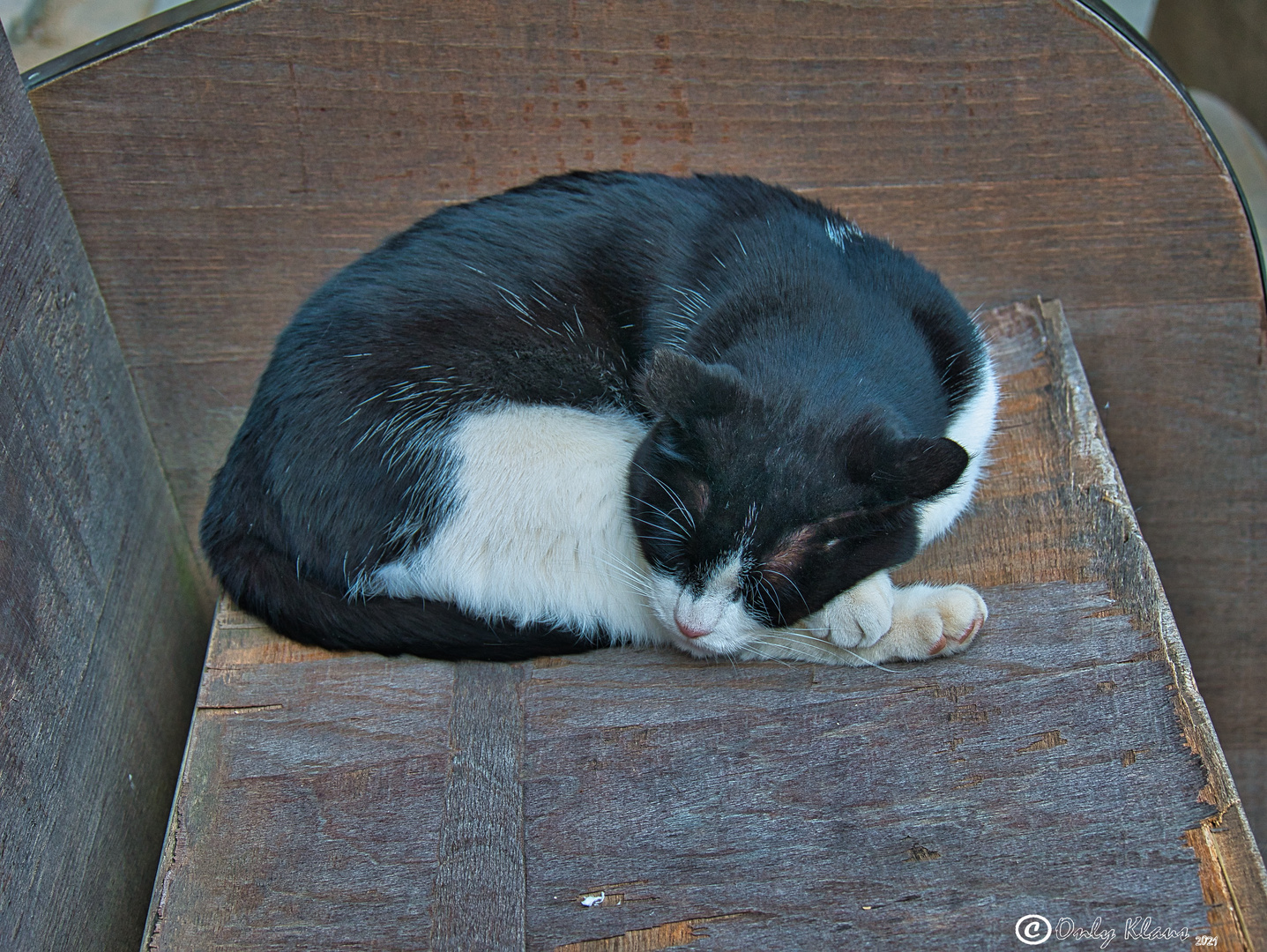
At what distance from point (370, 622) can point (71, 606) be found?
0.53 metres

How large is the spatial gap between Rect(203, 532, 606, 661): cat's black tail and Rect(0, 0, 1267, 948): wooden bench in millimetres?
71

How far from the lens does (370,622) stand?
170 cm

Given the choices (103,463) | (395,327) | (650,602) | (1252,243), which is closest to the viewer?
(650,602)

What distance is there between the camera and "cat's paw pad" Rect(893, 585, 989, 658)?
159 cm

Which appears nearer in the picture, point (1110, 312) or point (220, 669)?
point (220, 669)

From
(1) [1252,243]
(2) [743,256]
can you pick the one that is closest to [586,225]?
(2) [743,256]

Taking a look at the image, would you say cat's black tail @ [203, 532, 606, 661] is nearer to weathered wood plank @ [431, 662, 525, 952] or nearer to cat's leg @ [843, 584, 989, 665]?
weathered wood plank @ [431, 662, 525, 952]

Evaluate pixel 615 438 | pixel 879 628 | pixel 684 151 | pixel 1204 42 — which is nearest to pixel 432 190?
pixel 684 151

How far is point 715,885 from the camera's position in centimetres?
136

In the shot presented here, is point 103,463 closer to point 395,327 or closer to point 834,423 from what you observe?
point 395,327

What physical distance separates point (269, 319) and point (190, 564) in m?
0.64

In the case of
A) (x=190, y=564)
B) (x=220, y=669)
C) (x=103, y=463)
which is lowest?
(x=190, y=564)

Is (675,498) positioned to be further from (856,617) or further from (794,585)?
(856,617)

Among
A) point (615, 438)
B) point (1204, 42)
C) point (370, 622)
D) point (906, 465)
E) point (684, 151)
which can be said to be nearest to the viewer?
point (906, 465)
